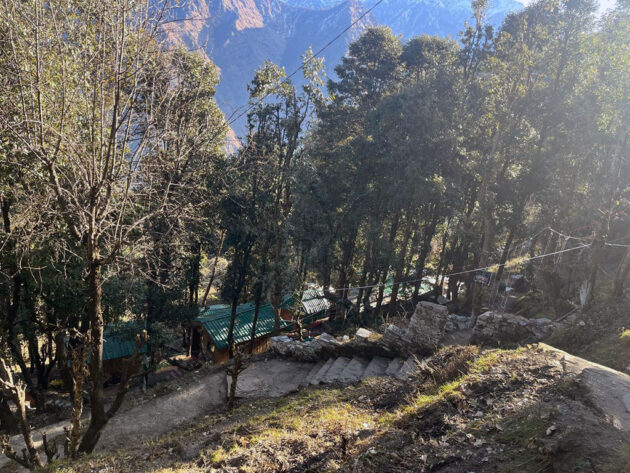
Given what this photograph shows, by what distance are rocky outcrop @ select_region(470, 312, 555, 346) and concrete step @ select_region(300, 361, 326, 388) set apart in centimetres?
420

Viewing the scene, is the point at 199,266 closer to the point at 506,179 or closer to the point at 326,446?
the point at 326,446

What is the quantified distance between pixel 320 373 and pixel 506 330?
4.73m

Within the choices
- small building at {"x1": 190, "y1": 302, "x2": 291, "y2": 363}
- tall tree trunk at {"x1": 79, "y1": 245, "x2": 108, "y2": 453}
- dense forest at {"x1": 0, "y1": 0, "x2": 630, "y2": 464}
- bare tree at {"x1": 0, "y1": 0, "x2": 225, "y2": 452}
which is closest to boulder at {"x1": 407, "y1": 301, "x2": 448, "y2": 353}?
dense forest at {"x1": 0, "y1": 0, "x2": 630, "y2": 464}

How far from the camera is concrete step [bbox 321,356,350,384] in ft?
29.2

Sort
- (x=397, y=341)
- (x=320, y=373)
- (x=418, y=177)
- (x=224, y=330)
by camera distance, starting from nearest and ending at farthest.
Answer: (x=397, y=341) → (x=320, y=373) → (x=418, y=177) → (x=224, y=330)

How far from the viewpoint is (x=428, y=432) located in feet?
15.4

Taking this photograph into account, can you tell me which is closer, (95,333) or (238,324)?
(95,333)

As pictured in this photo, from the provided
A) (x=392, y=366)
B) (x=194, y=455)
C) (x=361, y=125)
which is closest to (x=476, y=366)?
(x=392, y=366)

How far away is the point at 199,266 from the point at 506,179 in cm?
1287

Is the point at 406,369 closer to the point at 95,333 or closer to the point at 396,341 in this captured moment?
the point at 396,341

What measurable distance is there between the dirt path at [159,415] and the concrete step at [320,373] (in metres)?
2.54

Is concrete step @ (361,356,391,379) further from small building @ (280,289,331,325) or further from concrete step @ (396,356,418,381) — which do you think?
small building @ (280,289,331,325)

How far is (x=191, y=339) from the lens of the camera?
17.4 meters

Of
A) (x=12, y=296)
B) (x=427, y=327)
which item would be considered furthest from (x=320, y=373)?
(x=12, y=296)
